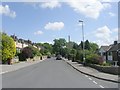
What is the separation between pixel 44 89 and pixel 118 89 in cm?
366

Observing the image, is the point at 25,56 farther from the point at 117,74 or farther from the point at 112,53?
the point at 117,74

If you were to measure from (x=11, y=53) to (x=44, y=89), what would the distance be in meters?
47.5

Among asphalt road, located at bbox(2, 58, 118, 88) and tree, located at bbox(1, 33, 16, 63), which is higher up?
tree, located at bbox(1, 33, 16, 63)

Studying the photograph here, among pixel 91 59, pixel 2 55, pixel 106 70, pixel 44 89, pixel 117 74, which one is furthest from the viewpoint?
pixel 2 55

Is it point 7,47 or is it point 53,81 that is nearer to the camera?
point 53,81

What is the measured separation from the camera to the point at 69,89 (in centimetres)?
1542

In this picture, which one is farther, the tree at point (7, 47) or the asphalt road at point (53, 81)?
the tree at point (7, 47)

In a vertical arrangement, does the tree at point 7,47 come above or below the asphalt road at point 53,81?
above

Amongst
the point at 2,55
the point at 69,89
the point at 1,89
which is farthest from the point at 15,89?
the point at 2,55

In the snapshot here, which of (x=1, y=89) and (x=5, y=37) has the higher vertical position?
(x=5, y=37)

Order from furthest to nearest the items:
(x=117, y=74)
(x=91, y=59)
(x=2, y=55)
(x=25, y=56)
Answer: (x=25, y=56) → (x=2, y=55) → (x=91, y=59) → (x=117, y=74)

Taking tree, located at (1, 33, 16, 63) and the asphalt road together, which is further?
tree, located at (1, 33, 16, 63)

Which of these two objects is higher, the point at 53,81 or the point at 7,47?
the point at 7,47

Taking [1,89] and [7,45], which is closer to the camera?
[1,89]
